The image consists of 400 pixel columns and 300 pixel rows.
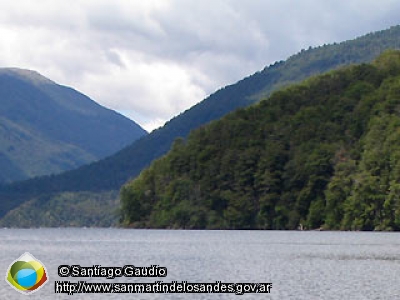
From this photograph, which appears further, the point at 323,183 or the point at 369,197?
the point at 323,183

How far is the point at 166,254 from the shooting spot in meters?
98.1

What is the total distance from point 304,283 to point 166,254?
116 feet

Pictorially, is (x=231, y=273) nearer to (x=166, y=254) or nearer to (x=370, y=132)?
(x=166, y=254)

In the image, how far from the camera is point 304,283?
64.6 m

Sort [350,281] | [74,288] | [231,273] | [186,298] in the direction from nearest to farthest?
[186,298]
[74,288]
[350,281]
[231,273]

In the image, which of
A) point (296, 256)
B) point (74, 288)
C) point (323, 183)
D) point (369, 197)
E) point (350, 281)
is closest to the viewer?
point (74, 288)

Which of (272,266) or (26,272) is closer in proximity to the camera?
(26,272)

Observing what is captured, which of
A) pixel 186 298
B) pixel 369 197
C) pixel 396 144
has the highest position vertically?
pixel 396 144

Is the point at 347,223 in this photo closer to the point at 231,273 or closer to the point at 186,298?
the point at 231,273

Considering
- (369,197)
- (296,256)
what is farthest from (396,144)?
(296,256)

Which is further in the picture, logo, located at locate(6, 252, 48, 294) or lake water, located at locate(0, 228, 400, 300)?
lake water, located at locate(0, 228, 400, 300)

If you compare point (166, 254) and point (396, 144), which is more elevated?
point (396, 144)

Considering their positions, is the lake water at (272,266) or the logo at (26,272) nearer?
the logo at (26,272)

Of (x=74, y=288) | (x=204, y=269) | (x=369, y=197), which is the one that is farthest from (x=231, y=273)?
(x=369, y=197)
